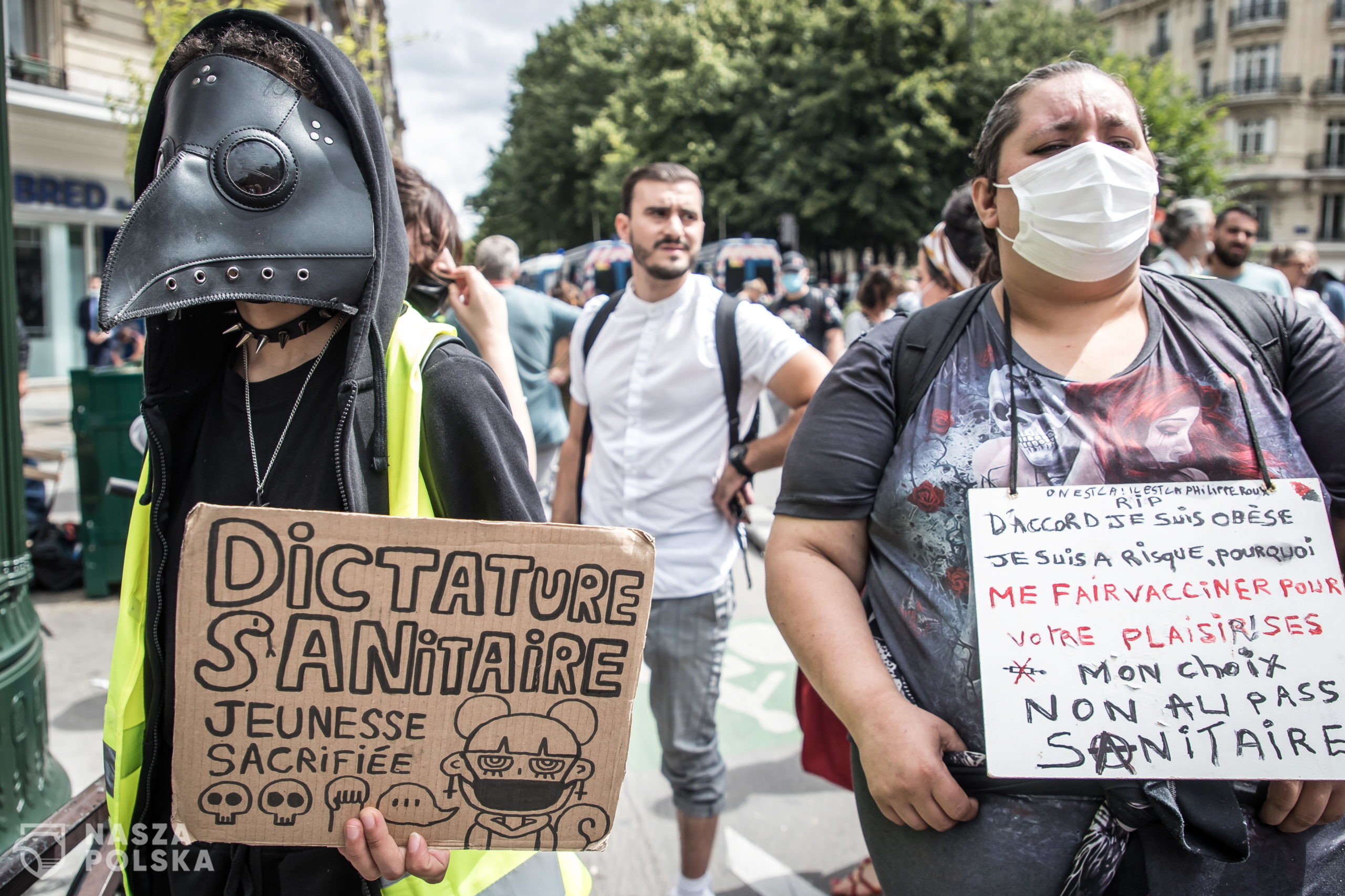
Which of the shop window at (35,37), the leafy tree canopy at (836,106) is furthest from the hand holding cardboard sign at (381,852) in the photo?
the leafy tree canopy at (836,106)

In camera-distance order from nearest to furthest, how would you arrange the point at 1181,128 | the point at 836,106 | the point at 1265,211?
the point at 836,106
the point at 1181,128
the point at 1265,211

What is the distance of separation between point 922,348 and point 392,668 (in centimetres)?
101

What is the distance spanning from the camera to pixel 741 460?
2.92m

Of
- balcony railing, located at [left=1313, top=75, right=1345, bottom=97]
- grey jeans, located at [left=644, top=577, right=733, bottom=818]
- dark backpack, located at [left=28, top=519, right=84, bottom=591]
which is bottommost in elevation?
dark backpack, located at [left=28, top=519, right=84, bottom=591]

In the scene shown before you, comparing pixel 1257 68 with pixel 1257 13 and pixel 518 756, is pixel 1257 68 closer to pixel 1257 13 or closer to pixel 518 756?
pixel 1257 13

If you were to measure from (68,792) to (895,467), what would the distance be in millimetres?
2942

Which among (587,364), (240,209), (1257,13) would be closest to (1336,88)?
(1257,13)

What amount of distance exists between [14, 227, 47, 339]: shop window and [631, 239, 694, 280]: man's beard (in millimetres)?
14718

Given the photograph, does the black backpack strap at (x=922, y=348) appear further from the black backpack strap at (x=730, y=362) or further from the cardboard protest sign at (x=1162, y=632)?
the black backpack strap at (x=730, y=362)

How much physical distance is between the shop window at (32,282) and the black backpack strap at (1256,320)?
16.6 m

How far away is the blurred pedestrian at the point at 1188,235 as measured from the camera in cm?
541

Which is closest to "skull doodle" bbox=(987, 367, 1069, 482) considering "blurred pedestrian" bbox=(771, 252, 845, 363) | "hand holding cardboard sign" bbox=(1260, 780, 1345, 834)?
"hand holding cardboard sign" bbox=(1260, 780, 1345, 834)

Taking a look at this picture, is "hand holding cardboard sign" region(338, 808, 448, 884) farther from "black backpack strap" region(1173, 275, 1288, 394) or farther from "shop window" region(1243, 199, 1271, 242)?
"shop window" region(1243, 199, 1271, 242)

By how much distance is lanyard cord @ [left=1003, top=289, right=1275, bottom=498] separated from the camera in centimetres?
141
